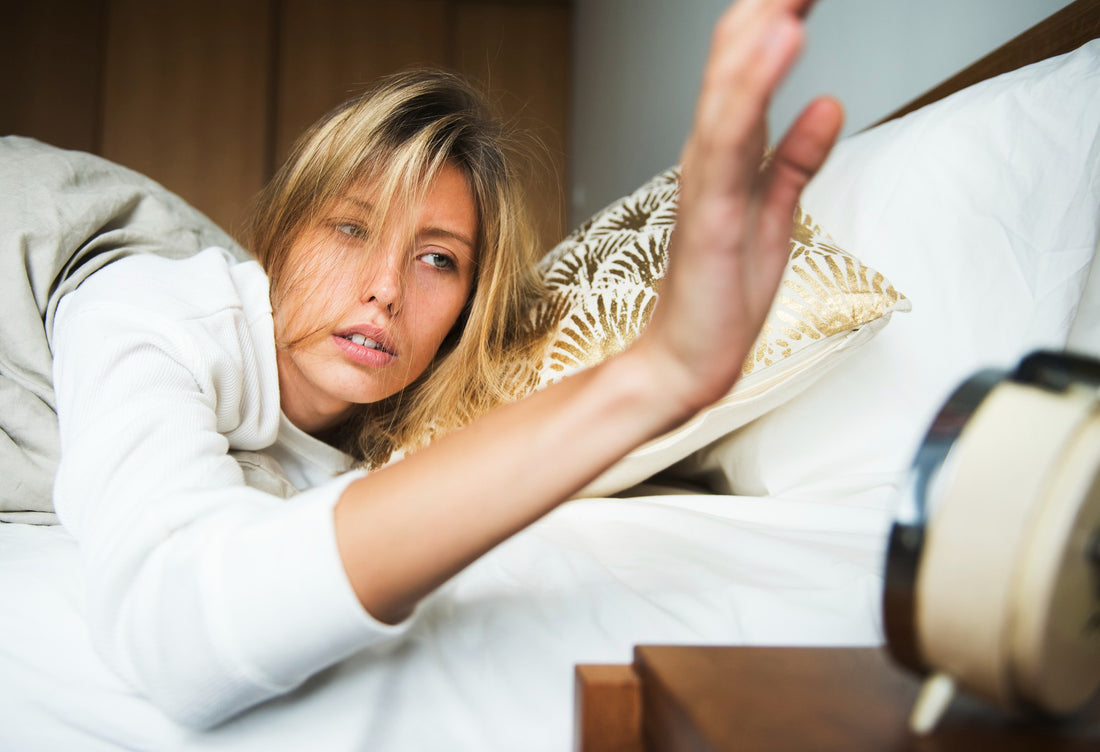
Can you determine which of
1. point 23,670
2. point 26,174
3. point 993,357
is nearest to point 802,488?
point 993,357

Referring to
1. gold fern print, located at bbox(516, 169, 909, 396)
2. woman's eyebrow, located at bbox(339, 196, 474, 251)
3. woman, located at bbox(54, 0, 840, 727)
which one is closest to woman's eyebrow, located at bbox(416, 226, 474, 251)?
woman's eyebrow, located at bbox(339, 196, 474, 251)

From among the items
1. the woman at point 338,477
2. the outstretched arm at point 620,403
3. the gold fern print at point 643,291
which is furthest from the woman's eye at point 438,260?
the outstretched arm at point 620,403

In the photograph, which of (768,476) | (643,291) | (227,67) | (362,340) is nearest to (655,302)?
(643,291)

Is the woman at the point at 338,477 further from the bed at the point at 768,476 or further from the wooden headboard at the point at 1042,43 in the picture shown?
the wooden headboard at the point at 1042,43

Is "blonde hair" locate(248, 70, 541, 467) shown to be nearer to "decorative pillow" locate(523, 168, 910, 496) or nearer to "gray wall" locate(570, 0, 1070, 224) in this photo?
"decorative pillow" locate(523, 168, 910, 496)

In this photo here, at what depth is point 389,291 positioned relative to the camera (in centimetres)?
88

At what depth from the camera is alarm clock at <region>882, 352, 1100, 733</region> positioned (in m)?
0.25

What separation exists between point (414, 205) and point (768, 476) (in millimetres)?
528

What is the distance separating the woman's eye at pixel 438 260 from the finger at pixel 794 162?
0.67 meters

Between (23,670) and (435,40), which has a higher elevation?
(435,40)

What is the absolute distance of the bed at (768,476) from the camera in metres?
0.44

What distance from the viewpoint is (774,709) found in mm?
287

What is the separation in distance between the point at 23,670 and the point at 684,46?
Result: 1896mm

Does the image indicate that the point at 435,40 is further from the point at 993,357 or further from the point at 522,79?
the point at 993,357
